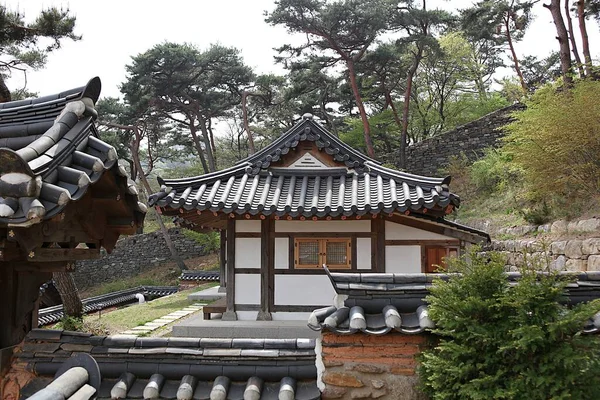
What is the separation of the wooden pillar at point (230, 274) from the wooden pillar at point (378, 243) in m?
3.20

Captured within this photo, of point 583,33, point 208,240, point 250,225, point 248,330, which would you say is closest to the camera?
point 248,330

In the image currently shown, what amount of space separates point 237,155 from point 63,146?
3270 cm

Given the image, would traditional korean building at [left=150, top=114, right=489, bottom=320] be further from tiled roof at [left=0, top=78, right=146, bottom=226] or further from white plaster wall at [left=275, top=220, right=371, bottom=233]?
tiled roof at [left=0, top=78, right=146, bottom=226]

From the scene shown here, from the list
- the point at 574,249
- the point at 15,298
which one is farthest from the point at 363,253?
the point at 15,298

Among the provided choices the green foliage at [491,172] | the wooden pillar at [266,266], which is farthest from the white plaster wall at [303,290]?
the green foliage at [491,172]

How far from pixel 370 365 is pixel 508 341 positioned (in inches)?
41.2

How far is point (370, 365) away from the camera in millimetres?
3523

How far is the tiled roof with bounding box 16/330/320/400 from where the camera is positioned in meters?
3.63

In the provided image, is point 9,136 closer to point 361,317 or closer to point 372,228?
point 361,317

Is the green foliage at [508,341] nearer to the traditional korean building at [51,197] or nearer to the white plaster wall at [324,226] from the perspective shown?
the traditional korean building at [51,197]

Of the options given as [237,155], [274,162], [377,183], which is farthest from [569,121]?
[237,155]

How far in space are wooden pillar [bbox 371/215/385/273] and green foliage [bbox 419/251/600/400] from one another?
266 inches

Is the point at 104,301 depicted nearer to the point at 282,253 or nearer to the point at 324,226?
the point at 282,253

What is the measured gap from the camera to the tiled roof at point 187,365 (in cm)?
363
